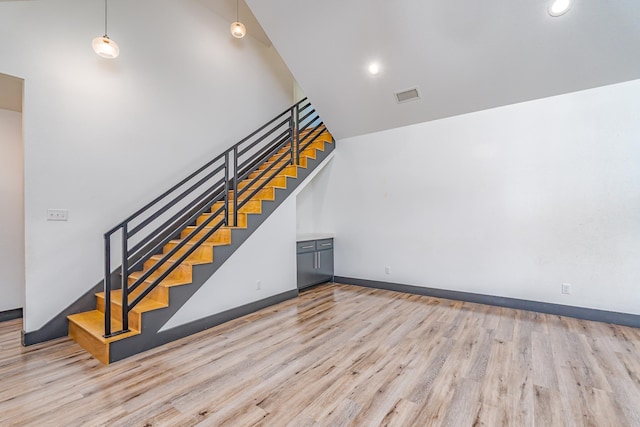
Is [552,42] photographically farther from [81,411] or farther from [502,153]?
[81,411]

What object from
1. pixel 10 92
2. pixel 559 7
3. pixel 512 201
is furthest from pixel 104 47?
pixel 512 201

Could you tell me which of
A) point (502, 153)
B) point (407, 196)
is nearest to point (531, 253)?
point (502, 153)

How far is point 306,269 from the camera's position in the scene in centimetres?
473

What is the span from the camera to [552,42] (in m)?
3.05

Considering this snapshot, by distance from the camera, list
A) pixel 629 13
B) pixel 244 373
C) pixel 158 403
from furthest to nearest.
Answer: pixel 629 13 < pixel 244 373 < pixel 158 403

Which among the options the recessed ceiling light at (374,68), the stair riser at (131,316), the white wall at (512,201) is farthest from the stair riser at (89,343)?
the recessed ceiling light at (374,68)

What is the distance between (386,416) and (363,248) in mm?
3365

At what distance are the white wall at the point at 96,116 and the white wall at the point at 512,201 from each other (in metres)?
2.82

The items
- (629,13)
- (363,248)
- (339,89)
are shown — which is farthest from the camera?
(363,248)

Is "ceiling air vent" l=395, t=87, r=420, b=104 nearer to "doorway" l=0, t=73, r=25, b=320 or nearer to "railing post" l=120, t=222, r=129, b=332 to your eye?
"railing post" l=120, t=222, r=129, b=332

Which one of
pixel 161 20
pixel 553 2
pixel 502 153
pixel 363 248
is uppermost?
pixel 161 20

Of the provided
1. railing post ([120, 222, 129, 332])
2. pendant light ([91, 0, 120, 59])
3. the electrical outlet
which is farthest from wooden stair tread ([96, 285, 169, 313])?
pendant light ([91, 0, 120, 59])

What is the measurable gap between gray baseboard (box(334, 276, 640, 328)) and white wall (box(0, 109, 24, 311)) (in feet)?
15.7

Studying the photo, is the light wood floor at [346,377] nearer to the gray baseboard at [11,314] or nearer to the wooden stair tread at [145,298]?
the wooden stair tread at [145,298]
